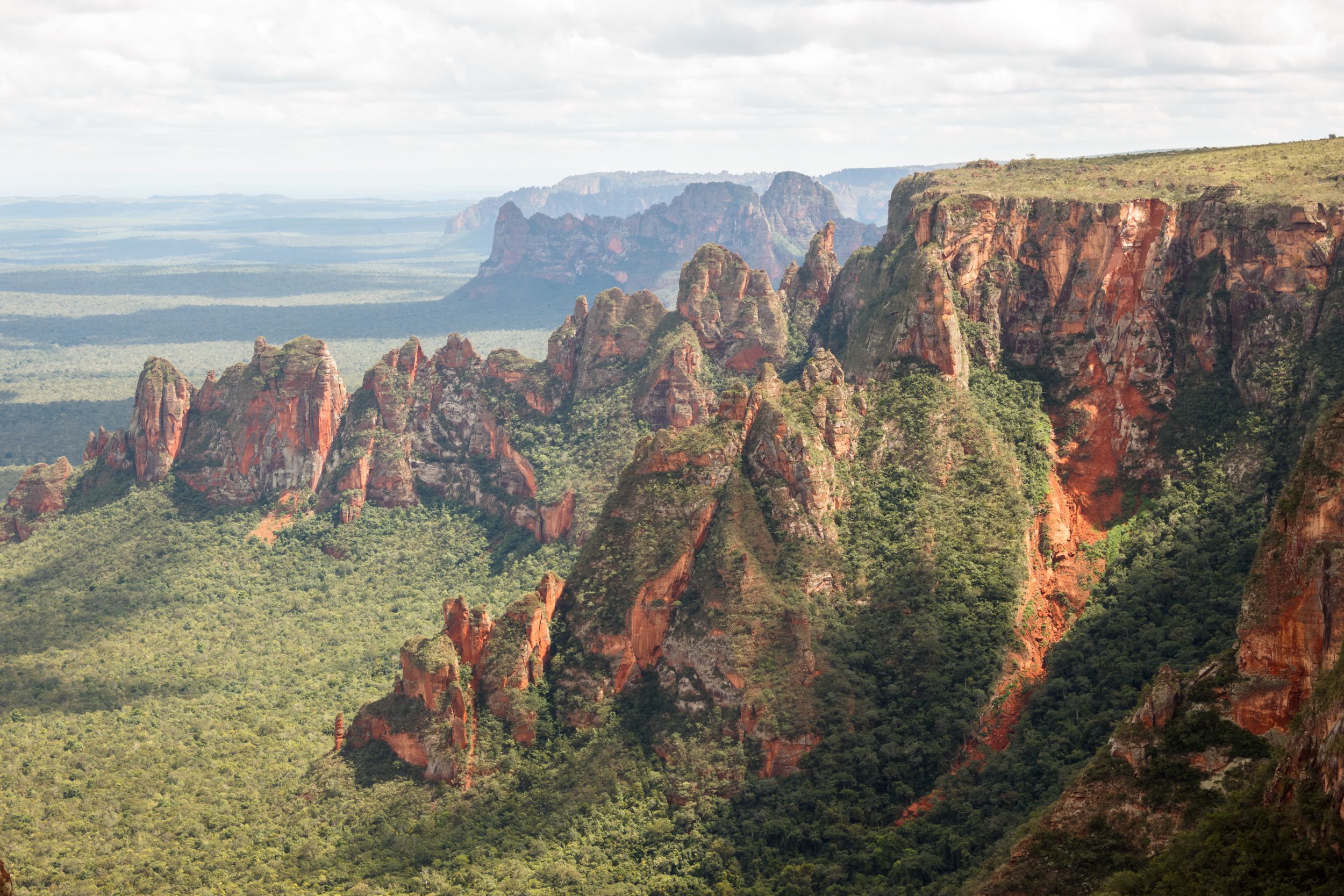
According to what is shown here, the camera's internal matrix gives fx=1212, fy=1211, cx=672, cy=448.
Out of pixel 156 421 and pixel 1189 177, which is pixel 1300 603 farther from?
pixel 156 421

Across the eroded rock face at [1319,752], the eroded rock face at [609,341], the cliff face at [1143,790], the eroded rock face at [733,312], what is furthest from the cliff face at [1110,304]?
the eroded rock face at [1319,752]

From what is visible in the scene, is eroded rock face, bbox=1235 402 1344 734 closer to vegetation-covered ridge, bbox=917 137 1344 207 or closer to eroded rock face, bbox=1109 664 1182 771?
eroded rock face, bbox=1109 664 1182 771

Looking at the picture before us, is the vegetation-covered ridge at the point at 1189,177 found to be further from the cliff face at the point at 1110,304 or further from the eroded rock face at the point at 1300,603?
the eroded rock face at the point at 1300,603

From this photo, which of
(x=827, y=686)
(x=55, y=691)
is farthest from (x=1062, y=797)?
(x=55, y=691)

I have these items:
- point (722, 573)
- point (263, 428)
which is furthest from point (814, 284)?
point (722, 573)

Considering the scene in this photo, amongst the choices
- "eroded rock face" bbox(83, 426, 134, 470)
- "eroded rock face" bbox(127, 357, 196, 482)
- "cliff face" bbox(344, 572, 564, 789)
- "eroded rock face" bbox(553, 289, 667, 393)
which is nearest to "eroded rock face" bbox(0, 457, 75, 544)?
"eroded rock face" bbox(83, 426, 134, 470)

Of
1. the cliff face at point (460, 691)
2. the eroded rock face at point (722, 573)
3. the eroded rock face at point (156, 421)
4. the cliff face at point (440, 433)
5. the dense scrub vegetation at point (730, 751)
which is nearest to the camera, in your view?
the dense scrub vegetation at point (730, 751)
